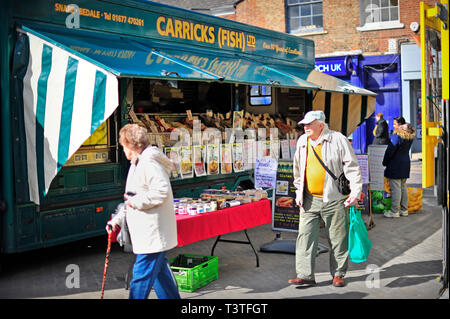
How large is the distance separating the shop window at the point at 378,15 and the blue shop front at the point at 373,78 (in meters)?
1.01

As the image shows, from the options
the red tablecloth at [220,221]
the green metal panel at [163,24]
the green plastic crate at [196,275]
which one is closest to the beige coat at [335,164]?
the red tablecloth at [220,221]

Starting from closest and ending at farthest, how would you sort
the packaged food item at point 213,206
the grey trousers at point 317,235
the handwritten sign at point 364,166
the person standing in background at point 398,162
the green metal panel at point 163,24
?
the grey trousers at point 317,235, the packaged food item at point 213,206, the green metal panel at point 163,24, the handwritten sign at point 364,166, the person standing in background at point 398,162

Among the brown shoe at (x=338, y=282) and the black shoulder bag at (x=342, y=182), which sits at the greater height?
the black shoulder bag at (x=342, y=182)

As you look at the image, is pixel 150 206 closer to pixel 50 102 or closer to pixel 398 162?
pixel 50 102

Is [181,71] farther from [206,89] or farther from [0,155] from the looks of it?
[206,89]

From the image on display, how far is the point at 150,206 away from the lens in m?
4.43

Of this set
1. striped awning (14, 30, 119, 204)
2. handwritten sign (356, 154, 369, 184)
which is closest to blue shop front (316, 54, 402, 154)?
handwritten sign (356, 154, 369, 184)

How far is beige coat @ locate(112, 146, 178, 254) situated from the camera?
4.44 metres

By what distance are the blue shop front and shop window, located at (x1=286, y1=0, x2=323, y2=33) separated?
1336 mm

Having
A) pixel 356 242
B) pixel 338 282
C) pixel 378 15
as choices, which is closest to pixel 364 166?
pixel 356 242

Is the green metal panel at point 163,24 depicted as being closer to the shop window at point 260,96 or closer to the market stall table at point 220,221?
the shop window at point 260,96

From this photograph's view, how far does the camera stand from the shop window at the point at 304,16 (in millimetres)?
20266

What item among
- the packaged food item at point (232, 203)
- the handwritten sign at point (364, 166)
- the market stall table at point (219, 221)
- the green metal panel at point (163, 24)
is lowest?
the market stall table at point (219, 221)
